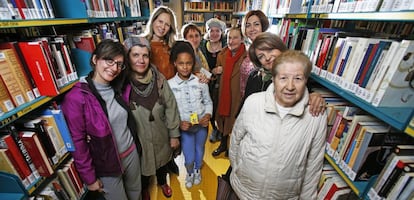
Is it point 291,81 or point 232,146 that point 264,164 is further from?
point 291,81

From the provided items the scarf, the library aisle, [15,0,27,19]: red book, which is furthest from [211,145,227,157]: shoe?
[15,0,27,19]: red book

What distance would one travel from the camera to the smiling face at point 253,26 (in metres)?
2.08

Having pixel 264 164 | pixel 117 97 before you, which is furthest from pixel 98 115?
pixel 264 164

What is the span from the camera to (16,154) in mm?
999

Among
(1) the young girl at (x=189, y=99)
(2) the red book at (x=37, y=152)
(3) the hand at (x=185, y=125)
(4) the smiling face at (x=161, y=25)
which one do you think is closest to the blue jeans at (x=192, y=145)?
(1) the young girl at (x=189, y=99)

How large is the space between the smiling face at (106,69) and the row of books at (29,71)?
0.74ft

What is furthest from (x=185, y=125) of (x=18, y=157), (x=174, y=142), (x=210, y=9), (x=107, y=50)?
(x=210, y=9)

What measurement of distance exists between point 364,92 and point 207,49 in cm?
217

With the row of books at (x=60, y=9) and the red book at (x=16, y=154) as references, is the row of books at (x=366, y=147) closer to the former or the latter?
the red book at (x=16, y=154)

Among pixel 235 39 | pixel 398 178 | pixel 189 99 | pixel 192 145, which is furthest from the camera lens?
pixel 235 39

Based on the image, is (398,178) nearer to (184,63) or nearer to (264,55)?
(264,55)

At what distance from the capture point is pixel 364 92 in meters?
0.95

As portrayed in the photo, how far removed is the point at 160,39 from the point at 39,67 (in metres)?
1.02

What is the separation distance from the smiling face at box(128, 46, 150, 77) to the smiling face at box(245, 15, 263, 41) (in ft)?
3.93
